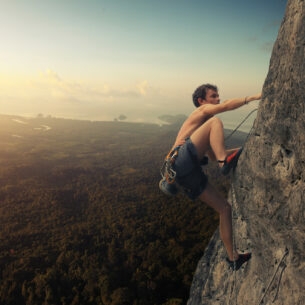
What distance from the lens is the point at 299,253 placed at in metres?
4.84

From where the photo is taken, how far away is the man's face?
6.43 m

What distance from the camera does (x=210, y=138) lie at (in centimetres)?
585

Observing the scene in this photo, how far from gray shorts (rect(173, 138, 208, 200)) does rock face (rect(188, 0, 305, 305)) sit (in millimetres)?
1009

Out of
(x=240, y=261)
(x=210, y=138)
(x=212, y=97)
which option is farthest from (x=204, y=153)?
(x=240, y=261)

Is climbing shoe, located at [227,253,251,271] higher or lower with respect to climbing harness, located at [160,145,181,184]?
lower

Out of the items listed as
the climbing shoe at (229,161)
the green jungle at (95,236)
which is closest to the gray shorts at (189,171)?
the climbing shoe at (229,161)

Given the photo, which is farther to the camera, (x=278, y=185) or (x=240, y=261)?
(x=240, y=261)

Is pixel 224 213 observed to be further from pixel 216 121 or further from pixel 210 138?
pixel 216 121

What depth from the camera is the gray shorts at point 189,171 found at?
619 centimetres

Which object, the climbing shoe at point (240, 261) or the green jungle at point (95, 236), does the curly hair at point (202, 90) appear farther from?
the green jungle at point (95, 236)

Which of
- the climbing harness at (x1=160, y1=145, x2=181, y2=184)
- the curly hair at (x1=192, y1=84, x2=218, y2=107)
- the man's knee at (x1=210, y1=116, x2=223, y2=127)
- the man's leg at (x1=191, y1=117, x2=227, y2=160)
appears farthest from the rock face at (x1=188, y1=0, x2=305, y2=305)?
the climbing harness at (x1=160, y1=145, x2=181, y2=184)

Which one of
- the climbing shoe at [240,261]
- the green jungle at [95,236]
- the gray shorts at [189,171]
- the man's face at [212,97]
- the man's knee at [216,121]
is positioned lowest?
the green jungle at [95,236]

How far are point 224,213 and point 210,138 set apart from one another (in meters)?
2.44

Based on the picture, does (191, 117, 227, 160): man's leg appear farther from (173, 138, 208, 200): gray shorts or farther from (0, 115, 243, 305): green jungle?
(0, 115, 243, 305): green jungle
